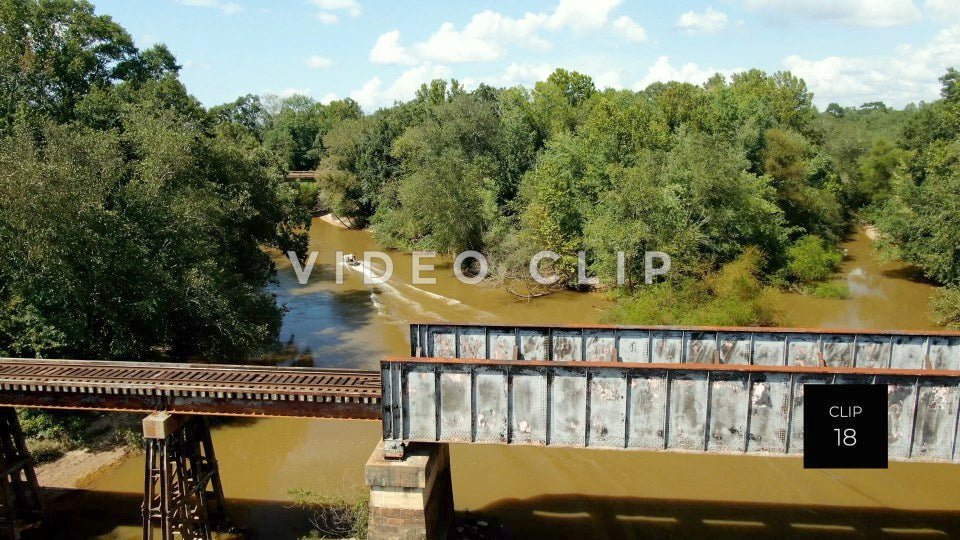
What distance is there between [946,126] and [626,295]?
2587 cm

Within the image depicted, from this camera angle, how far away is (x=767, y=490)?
18328mm

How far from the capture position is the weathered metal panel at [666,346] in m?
16.3

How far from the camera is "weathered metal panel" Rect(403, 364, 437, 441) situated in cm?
1327

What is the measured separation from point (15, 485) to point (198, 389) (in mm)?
7454

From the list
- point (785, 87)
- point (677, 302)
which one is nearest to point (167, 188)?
point (677, 302)

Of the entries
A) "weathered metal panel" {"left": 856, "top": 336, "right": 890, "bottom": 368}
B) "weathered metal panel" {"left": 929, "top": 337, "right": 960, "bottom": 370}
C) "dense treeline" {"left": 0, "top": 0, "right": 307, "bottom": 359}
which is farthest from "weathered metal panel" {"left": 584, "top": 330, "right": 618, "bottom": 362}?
"dense treeline" {"left": 0, "top": 0, "right": 307, "bottom": 359}

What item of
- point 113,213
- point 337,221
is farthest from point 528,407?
point 337,221

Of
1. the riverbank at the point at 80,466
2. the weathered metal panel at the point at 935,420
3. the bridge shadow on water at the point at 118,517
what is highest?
the weathered metal panel at the point at 935,420

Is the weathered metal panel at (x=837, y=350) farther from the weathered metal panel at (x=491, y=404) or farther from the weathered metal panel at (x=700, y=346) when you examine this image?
the weathered metal panel at (x=491, y=404)

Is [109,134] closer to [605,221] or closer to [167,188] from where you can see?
[167,188]

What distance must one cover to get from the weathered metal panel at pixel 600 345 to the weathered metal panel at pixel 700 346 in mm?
1824

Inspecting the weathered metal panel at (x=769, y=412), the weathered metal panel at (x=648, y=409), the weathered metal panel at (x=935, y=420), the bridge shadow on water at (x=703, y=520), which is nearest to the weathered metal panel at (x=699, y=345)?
the weathered metal panel at (x=648, y=409)

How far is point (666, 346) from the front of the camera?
16406 mm

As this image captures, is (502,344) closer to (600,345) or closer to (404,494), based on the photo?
(600,345)
